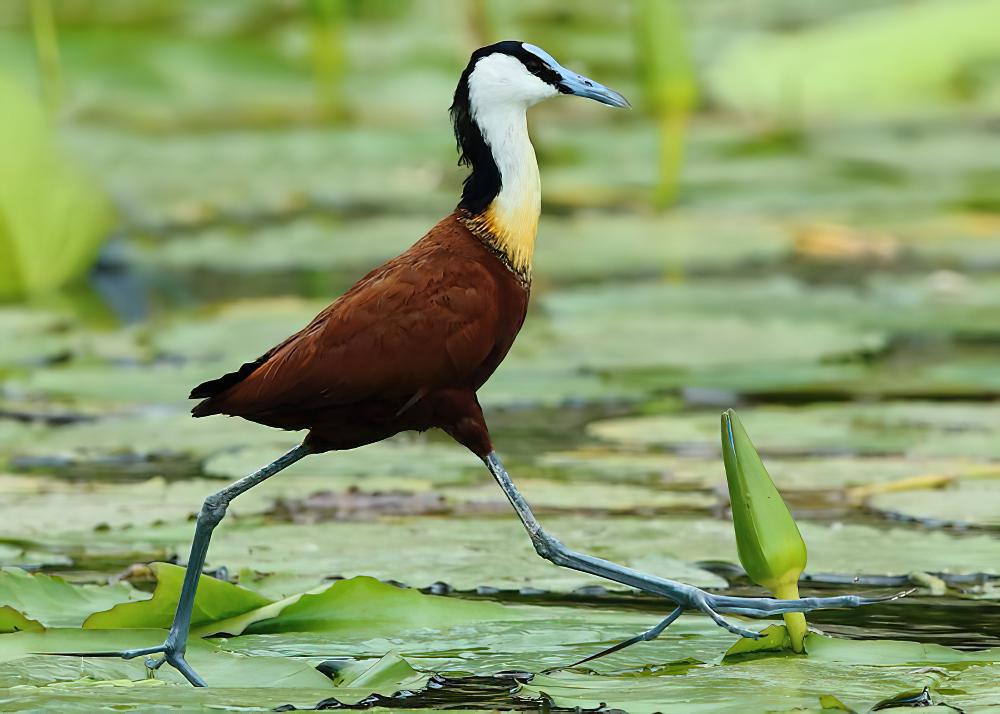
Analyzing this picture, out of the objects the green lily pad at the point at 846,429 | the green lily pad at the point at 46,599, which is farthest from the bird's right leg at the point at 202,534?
the green lily pad at the point at 846,429

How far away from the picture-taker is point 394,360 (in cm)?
336

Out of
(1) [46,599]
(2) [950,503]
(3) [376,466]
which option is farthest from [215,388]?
(2) [950,503]

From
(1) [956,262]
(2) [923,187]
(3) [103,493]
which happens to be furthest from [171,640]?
(2) [923,187]

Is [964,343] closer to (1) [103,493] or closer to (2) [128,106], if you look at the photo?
(1) [103,493]

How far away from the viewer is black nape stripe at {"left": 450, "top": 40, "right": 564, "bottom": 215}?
3.54 metres

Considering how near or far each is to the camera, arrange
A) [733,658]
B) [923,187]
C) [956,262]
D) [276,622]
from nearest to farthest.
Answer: [733,658]
[276,622]
[956,262]
[923,187]

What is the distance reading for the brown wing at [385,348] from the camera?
3350 millimetres

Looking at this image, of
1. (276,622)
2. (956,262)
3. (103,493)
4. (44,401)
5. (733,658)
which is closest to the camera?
(733,658)

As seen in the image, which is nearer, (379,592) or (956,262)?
(379,592)

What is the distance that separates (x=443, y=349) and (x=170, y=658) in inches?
29.4

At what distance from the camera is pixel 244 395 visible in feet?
11.1

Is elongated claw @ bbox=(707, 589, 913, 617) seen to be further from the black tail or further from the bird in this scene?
the black tail

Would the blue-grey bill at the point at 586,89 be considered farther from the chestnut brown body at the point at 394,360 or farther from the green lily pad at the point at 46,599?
the green lily pad at the point at 46,599

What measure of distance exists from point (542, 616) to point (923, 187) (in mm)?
7527
